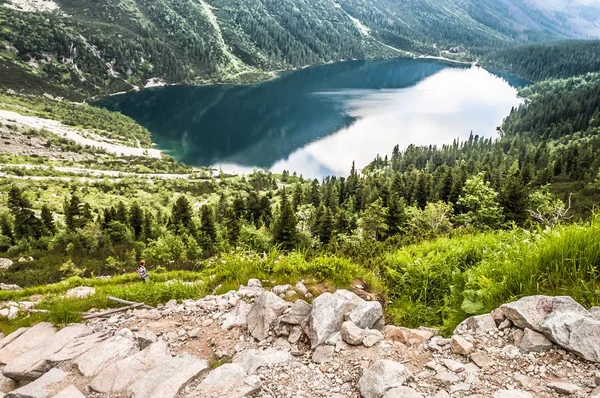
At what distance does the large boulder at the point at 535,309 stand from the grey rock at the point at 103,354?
662 cm

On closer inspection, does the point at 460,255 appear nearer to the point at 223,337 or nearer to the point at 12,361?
the point at 223,337

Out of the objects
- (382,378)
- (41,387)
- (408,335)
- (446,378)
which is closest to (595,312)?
(446,378)

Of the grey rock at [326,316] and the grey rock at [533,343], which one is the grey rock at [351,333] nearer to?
the grey rock at [326,316]

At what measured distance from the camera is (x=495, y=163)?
11850 cm

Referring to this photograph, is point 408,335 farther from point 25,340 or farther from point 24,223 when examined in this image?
point 24,223

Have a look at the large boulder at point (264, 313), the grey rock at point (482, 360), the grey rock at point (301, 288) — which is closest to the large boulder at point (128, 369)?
the large boulder at point (264, 313)

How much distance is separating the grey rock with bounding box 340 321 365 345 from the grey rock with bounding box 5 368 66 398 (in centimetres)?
491

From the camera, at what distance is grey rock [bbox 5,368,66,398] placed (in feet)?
20.0

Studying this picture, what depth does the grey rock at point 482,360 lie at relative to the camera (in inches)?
188

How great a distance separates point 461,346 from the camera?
5.14 meters

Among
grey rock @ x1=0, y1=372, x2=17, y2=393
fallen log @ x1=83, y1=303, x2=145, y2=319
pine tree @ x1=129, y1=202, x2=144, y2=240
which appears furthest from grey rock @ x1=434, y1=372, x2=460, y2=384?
pine tree @ x1=129, y1=202, x2=144, y2=240

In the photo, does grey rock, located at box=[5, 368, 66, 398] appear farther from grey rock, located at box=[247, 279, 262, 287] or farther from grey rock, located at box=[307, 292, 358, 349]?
grey rock, located at box=[307, 292, 358, 349]

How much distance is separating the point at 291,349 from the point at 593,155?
432 ft

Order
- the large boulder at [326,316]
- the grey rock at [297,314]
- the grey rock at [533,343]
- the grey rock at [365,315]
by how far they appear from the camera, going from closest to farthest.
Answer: the grey rock at [533,343]
the large boulder at [326,316]
the grey rock at [365,315]
the grey rock at [297,314]
